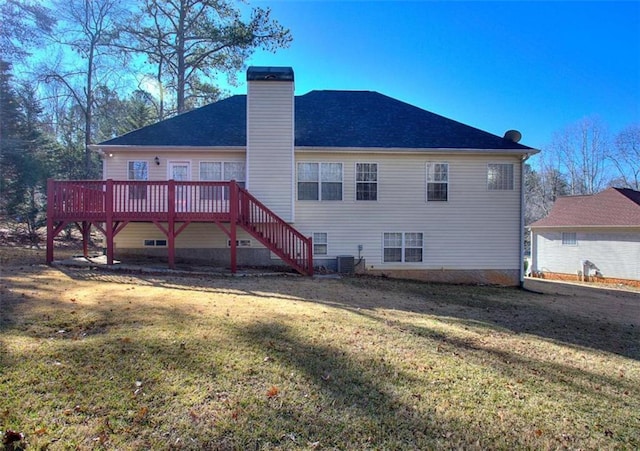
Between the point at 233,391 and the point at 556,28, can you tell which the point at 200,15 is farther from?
the point at 233,391

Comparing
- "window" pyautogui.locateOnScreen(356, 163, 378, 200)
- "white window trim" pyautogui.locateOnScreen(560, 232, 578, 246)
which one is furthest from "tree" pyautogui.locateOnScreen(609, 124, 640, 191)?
"window" pyautogui.locateOnScreen(356, 163, 378, 200)

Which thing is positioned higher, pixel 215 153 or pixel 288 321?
pixel 215 153

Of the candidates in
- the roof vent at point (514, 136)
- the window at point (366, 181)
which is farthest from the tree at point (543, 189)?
the window at point (366, 181)

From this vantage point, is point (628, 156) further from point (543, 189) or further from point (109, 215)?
point (109, 215)

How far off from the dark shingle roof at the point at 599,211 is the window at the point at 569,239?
0.70 meters

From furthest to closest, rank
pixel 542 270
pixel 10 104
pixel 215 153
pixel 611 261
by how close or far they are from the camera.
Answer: pixel 542 270, pixel 611 261, pixel 10 104, pixel 215 153

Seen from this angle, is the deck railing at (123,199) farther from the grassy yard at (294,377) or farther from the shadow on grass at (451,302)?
the grassy yard at (294,377)

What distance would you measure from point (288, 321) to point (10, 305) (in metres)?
4.33

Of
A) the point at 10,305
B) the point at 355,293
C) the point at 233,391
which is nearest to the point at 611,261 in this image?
the point at 355,293

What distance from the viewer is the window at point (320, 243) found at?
11656mm

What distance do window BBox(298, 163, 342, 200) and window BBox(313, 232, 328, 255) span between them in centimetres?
128

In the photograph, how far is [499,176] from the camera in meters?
11.9

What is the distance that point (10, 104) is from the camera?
53.7ft

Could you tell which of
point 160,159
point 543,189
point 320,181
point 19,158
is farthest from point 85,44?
point 543,189
